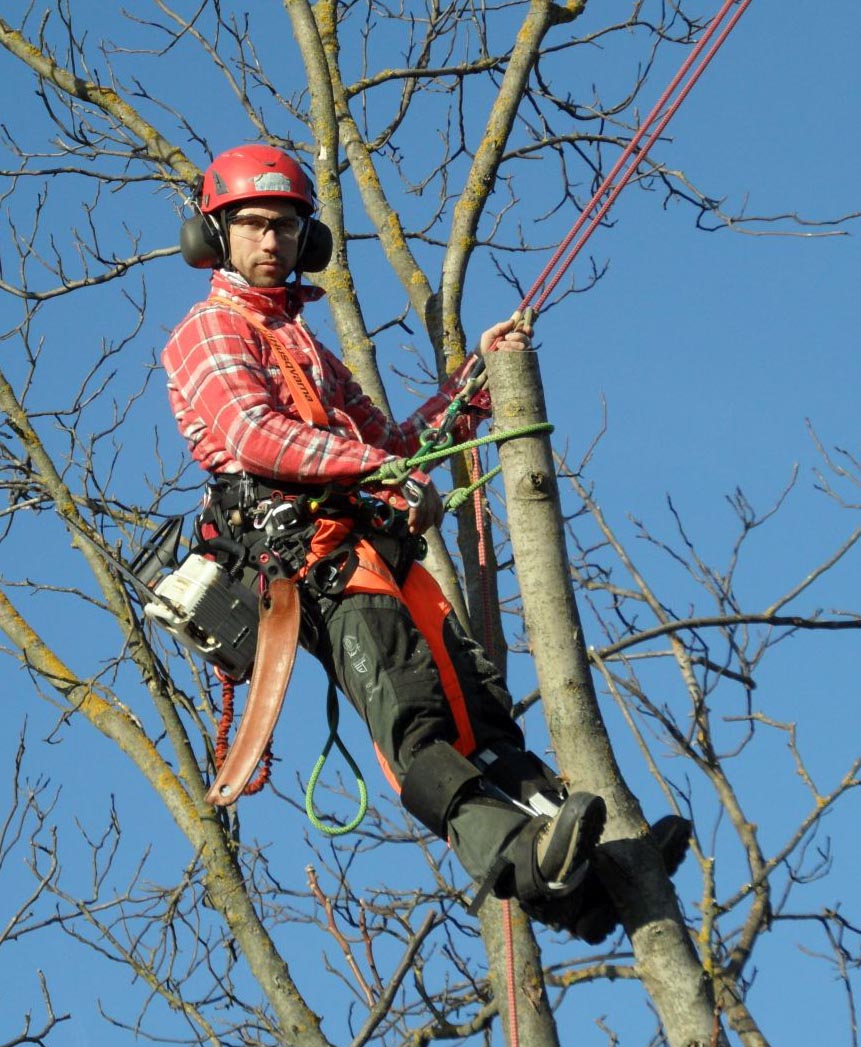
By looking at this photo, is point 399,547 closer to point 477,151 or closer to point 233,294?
point 233,294

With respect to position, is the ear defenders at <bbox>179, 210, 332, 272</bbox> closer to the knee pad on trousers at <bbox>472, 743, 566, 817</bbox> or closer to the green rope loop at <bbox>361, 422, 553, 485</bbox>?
the green rope loop at <bbox>361, 422, 553, 485</bbox>

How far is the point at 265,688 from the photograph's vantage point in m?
4.61

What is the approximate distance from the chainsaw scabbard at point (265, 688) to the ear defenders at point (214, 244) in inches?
42.5

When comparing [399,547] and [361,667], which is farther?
[399,547]

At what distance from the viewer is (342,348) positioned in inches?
245

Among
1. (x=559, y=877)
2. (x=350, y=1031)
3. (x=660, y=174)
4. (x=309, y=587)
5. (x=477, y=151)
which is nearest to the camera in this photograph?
(x=559, y=877)

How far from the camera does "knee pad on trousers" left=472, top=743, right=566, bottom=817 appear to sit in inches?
176

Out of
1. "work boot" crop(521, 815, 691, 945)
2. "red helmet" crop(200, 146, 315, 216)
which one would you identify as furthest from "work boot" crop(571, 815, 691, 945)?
"red helmet" crop(200, 146, 315, 216)

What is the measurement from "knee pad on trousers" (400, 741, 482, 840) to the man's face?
5.02 feet

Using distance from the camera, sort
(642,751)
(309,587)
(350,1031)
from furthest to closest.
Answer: (350,1031) < (309,587) < (642,751)

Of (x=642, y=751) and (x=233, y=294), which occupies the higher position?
(x=233, y=294)

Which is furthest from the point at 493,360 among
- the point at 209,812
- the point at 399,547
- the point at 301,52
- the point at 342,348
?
the point at 301,52

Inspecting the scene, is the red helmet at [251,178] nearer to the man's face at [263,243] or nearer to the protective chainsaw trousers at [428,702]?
the man's face at [263,243]

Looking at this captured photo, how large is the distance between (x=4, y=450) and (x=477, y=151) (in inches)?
83.5
